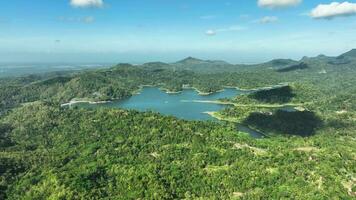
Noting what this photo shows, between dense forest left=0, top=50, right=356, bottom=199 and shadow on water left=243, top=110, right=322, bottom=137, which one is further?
shadow on water left=243, top=110, right=322, bottom=137

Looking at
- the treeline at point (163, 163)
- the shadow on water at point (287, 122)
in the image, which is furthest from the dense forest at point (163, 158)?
the shadow on water at point (287, 122)

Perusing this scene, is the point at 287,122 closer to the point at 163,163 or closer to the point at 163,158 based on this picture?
the point at 163,158

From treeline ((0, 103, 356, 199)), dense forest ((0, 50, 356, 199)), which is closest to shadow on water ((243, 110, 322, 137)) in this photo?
dense forest ((0, 50, 356, 199))

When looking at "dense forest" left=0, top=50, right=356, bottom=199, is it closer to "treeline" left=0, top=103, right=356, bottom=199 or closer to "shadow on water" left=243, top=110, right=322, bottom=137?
"treeline" left=0, top=103, right=356, bottom=199

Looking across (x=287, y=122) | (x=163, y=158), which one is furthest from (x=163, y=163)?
(x=287, y=122)

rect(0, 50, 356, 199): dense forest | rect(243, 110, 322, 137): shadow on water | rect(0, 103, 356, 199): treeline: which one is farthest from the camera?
rect(243, 110, 322, 137): shadow on water

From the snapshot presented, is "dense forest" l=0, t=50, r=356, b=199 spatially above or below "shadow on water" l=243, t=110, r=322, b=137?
above

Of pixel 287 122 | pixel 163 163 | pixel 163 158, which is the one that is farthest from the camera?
pixel 287 122

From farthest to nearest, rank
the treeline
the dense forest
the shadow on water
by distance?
the shadow on water < the dense forest < the treeline
